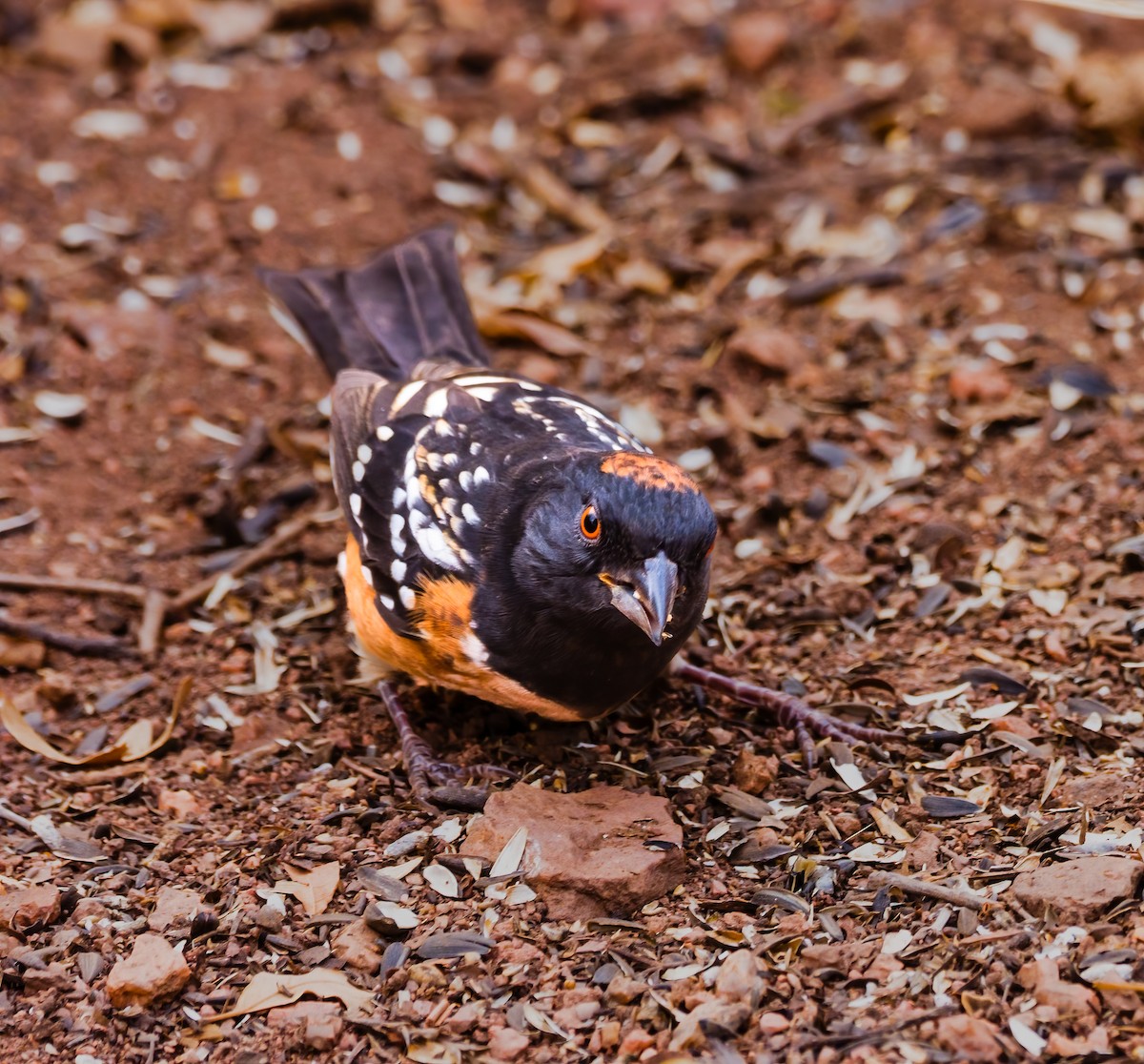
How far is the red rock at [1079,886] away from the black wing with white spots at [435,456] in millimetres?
1407

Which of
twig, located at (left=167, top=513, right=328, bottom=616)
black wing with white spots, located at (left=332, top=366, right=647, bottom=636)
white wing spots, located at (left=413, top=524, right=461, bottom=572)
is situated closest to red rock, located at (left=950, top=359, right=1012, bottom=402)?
black wing with white spots, located at (left=332, top=366, right=647, bottom=636)

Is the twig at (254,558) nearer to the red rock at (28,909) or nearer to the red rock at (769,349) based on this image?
the red rock at (28,909)

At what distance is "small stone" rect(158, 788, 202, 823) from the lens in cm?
354

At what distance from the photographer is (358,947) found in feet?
9.91

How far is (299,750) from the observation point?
3764 mm

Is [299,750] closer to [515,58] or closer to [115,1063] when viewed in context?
[115,1063]

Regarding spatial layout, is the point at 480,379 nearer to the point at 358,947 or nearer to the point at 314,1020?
the point at 358,947

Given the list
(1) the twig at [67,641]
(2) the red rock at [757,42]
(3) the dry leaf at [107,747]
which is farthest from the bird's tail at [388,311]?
(2) the red rock at [757,42]

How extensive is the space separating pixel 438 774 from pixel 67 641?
131 cm

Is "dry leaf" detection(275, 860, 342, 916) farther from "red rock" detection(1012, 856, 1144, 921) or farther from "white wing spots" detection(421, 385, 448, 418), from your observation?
"red rock" detection(1012, 856, 1144, 921)

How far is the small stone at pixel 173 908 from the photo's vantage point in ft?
10.2

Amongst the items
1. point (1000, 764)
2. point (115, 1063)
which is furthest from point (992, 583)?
point (115, 1063)

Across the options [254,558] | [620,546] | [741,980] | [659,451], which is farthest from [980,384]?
[741,980]

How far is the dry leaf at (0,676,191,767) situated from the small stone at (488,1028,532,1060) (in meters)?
1.47
